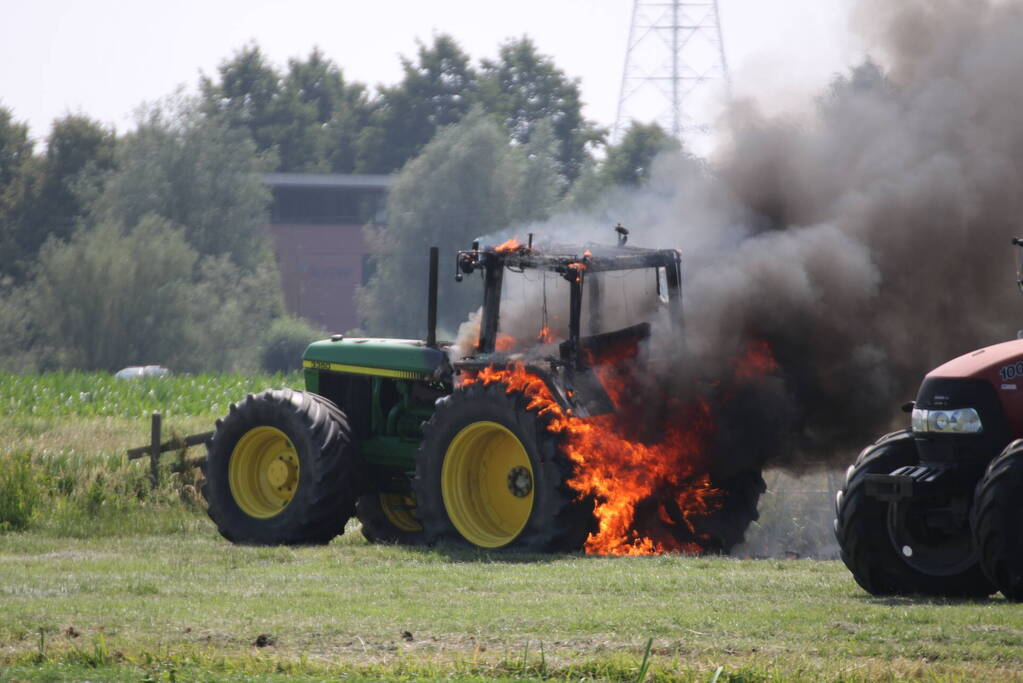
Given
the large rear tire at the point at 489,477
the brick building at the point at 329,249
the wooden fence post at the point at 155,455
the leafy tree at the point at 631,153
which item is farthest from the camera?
→ the brick building at the point at 329,249

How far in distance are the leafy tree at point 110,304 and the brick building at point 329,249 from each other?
64.7ft

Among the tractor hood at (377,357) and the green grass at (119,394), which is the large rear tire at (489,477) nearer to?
the tractor hood at (377,357)

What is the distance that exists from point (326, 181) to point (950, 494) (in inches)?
2974

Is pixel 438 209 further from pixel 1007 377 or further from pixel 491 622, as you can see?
pixel 491 622

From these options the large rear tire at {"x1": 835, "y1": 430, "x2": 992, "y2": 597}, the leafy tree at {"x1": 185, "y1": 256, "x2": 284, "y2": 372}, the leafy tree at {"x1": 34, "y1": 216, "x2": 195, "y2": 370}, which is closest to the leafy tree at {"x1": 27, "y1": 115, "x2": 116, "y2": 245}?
the leafy tree at {"x1": 185, "y1": 256, "x2": 284, "y2": 372}

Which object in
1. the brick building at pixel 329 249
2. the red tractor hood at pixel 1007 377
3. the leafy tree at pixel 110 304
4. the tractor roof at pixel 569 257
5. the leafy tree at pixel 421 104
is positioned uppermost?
the leafy tree at pixel 421 104

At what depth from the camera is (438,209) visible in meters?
69.9

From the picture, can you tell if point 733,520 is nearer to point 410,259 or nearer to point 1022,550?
point 1022,550

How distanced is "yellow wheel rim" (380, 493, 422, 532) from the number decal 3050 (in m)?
7.98

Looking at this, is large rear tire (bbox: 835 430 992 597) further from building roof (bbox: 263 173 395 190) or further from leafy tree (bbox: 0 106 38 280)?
building roof (bbox: 263 173 395 190)

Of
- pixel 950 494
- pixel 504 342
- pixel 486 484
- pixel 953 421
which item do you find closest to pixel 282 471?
pixel 486 484

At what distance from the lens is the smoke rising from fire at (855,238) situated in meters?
15.9

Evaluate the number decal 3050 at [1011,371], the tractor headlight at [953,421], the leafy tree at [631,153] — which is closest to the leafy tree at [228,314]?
the leafy tree at [631,153]

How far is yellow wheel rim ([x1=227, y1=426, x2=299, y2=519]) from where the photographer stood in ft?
55.8
